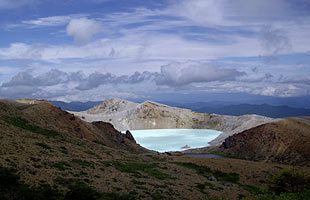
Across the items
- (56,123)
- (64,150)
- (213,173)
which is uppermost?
(56,123)

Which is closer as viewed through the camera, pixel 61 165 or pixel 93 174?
pixel 93 174

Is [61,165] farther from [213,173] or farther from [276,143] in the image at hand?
[276,143]

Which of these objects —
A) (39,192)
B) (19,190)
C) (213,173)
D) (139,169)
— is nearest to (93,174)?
(39,192)

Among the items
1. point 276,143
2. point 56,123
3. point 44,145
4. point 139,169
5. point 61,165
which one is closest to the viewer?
point 61,165

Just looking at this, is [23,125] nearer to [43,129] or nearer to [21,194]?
[43,129]

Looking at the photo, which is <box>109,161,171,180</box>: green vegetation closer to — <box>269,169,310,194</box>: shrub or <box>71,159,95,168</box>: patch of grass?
<box>71,159,95,168</box>: patch of grass

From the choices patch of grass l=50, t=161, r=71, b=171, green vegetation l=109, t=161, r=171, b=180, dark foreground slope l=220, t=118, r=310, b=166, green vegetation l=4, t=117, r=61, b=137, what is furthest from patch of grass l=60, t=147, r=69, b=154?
dark foreground slope l=220, t=118, r=310, b=166

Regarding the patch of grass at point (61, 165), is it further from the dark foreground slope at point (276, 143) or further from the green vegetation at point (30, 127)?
the dark foreground slope at point (276, 143)
